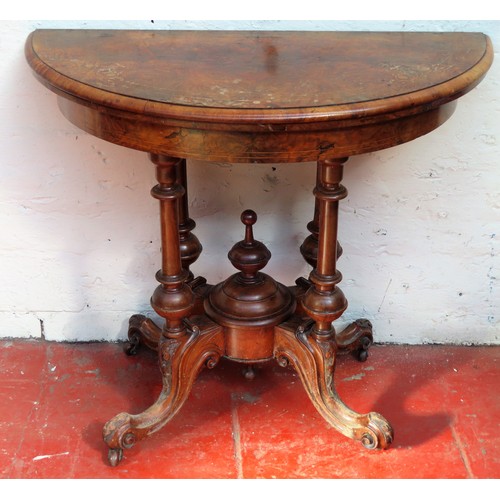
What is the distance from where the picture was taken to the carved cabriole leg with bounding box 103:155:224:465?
1875 mm

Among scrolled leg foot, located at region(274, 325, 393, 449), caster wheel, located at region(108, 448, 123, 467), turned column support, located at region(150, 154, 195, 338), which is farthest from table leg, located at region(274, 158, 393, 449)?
caster wheel, located at region(108, 448, 123, 467)

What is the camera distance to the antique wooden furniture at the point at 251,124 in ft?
4.91

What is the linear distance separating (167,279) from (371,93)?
Result: 69cm

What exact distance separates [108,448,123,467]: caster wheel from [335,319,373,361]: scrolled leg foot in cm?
74

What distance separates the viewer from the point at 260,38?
1940 mm

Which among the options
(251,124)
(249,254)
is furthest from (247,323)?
(251,124)

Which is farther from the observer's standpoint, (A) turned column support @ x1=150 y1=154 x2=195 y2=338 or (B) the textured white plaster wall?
(B) the textured white plaster wall

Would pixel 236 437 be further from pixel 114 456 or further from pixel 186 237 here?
pixel 186 237

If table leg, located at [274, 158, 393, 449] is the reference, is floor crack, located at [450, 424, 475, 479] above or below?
below

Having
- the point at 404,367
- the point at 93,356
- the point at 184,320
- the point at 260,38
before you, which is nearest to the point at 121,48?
the point at 260,38

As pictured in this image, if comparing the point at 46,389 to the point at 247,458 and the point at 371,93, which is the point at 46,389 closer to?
the point at 247,458

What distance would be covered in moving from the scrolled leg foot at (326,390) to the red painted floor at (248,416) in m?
0.06

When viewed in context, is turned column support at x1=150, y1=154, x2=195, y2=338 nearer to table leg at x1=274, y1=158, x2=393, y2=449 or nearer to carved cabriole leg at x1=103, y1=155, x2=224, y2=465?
carved cabriole leg at x1=103, y1=155, x2=224, y2=465

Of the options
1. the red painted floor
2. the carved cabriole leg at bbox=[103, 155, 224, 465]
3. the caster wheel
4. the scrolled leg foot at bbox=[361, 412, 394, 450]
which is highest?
the carved cabriole leg at bbox=[103, 155, 224, 465]
